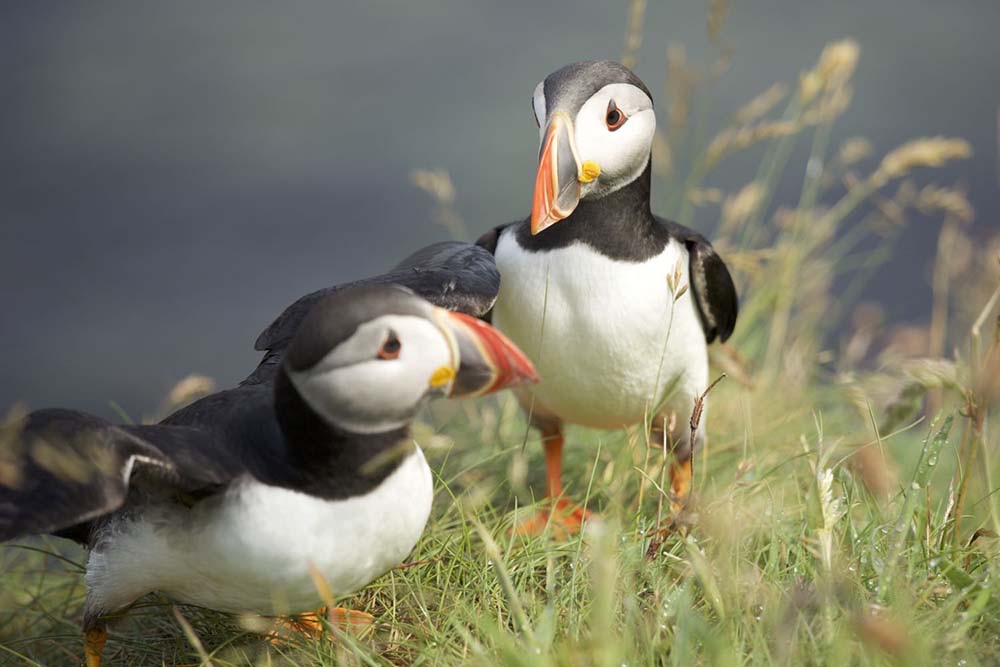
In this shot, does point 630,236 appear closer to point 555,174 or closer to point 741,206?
point 555,174

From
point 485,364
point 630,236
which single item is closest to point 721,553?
point 485,364

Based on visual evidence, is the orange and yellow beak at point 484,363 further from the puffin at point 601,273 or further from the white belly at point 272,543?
the puffin at point 601,273

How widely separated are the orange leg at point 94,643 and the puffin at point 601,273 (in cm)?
132

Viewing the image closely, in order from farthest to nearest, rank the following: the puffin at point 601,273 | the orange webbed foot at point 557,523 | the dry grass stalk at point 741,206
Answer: the dry grass stalk at point 741,206
the orange webbed foot at point 557,523
the puffin at point 601,273

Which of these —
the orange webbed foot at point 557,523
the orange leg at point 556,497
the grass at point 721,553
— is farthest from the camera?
the orange leg at point 556,497

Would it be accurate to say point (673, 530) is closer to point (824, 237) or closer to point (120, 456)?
point (120, 456)

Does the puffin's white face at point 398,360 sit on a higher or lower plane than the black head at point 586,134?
lower

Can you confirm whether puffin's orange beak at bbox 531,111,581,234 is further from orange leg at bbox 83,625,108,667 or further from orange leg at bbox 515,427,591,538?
orange leg at bbox 83,625,108,667

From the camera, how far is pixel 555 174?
3553mm

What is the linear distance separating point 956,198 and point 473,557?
3181 mm

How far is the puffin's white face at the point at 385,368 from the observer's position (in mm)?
2627

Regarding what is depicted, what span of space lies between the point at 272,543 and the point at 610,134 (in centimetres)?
171

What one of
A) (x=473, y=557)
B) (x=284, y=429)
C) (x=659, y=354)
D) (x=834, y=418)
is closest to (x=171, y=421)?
(x=284, y=429)

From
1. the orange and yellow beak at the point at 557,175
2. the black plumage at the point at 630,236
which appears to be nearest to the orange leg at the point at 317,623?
the orange and yellow beak at the point at 557,175
